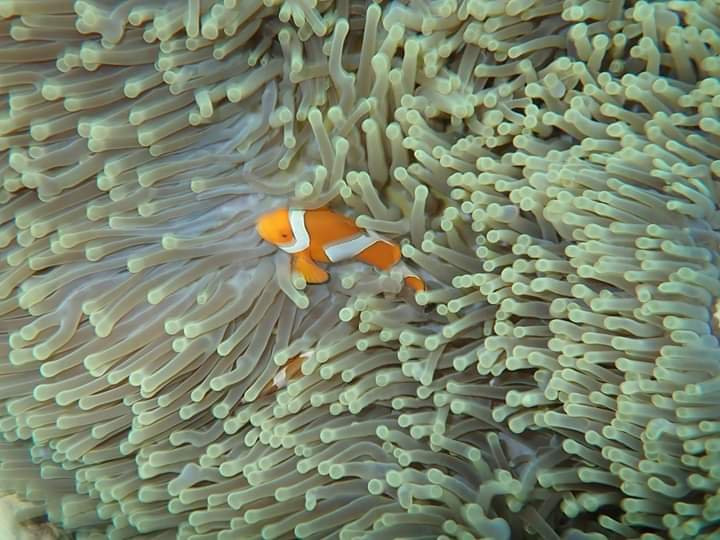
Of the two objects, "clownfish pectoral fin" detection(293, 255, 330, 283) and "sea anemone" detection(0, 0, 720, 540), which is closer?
"sea anemone" detection(0, 0, 720, 540)

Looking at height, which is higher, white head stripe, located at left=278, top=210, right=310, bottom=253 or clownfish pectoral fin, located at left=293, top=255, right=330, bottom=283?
white head stripe, located at left=278, top=210, right=310, bottom=253

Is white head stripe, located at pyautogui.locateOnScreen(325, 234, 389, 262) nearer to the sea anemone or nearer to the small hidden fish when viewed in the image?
the sea anemone

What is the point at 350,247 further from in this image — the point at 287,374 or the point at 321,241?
the point at 287,374

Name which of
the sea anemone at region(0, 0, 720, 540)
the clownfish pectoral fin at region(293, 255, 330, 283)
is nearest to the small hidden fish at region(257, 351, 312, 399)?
the sea anemone at region(0, 0, 720, 540)

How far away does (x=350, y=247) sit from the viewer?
125cm

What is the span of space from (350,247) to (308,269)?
0.27 ft

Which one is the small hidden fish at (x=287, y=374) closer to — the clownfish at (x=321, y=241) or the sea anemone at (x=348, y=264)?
the sea anemone at (x=348, y=264)

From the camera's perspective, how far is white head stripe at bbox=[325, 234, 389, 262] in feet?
4.06

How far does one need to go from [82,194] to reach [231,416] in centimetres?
45

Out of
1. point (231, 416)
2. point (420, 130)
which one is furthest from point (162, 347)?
point (420, 130)

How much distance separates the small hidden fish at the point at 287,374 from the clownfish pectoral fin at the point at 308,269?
Result: 128 mm

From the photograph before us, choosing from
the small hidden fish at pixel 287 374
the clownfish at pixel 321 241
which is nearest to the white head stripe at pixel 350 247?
the clownfish at pixel 321 241

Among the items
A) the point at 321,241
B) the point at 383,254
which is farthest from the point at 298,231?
the point at 383,254

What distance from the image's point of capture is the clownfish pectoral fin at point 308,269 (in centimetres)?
126
